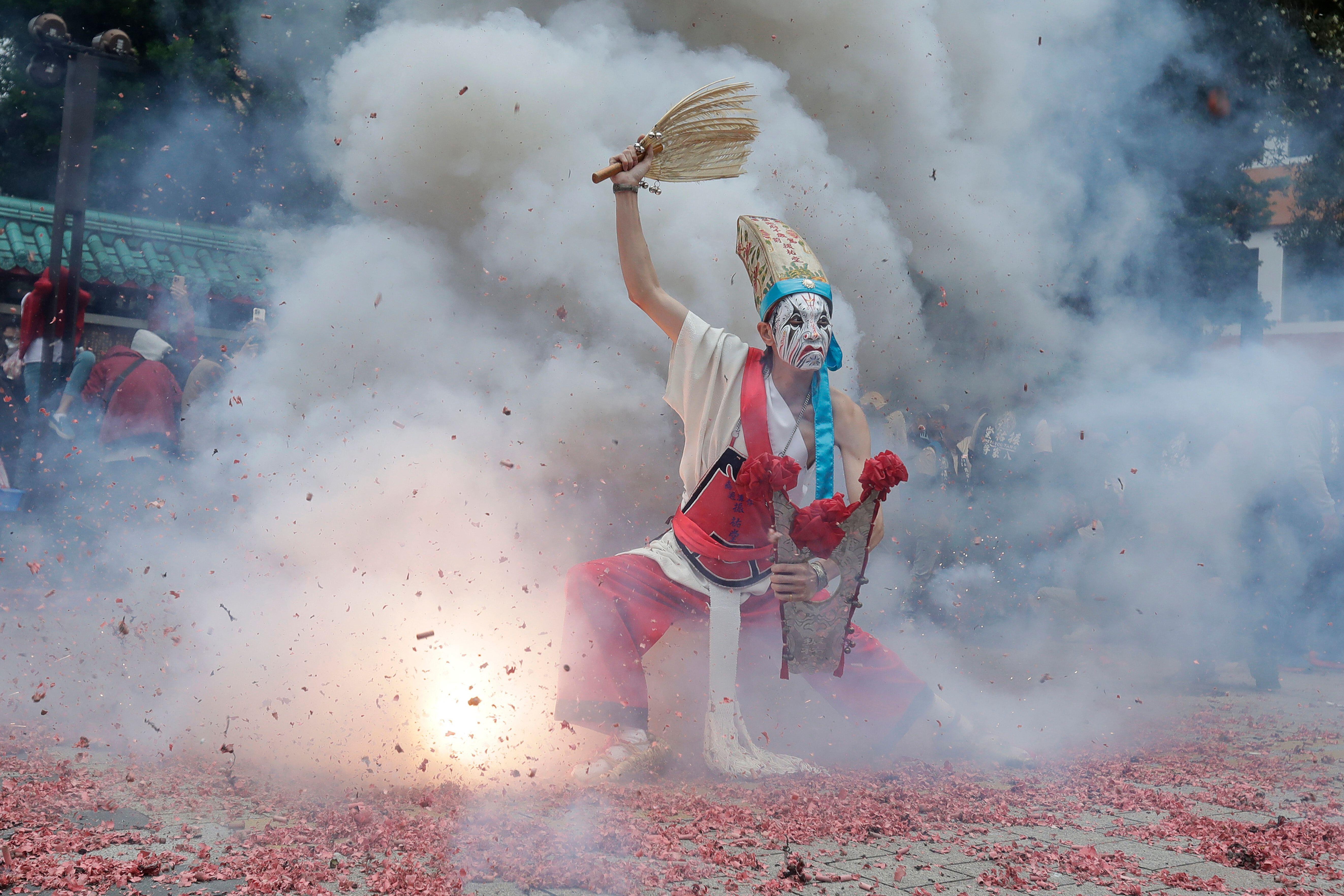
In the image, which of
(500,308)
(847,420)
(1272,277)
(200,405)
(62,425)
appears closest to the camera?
(847,420)

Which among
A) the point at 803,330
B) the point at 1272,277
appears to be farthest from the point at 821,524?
the point at 1272,277

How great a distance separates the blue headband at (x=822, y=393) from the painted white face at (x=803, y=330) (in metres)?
0.03

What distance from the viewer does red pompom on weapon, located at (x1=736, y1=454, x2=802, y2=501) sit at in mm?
3502

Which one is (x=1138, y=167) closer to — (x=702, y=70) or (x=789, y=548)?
(x=702, y=70)

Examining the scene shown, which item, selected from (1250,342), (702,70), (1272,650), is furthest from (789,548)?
(1250,342)

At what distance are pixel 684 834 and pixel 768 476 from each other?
3.78ft

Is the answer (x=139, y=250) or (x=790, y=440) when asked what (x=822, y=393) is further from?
(x=139, y=250)

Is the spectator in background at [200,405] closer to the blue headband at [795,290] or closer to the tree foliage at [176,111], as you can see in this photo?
the tree foliage at [176,111]

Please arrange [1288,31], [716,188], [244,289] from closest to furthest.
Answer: [716,188] → [1288,31] → [244,289]

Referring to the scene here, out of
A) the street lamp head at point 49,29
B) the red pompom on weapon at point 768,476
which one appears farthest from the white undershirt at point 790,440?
the street lamp head at point 49,29

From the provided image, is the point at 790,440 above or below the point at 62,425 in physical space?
below

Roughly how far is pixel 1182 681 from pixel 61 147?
823 centimetres

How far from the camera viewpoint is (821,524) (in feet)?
11.7

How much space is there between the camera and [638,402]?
15.7 ft
